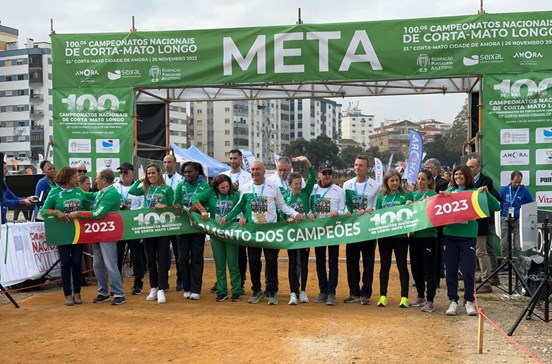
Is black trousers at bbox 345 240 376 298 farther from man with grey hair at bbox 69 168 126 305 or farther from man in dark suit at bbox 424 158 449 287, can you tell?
man with grey hair at bbox 69 168 126 305

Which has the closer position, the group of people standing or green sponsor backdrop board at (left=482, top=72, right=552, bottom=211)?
the group of people standing

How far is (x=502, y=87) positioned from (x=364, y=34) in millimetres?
2679

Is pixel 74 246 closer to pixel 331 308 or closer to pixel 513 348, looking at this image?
pixel 331 308

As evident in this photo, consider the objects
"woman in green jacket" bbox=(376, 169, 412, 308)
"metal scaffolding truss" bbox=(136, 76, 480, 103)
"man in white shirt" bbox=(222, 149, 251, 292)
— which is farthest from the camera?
"metal scaffolding truss" bbox=(136, 76, 480, 103)

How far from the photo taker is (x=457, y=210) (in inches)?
286

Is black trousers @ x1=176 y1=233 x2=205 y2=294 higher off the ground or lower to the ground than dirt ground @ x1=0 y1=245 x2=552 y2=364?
higher

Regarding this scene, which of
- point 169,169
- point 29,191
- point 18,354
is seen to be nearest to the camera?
point 18,354

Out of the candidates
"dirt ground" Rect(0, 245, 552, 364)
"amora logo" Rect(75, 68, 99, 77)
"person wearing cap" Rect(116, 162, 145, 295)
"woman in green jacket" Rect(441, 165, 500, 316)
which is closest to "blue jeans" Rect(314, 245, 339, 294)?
"dirt ground" Rect(0, 245, 552, 364)

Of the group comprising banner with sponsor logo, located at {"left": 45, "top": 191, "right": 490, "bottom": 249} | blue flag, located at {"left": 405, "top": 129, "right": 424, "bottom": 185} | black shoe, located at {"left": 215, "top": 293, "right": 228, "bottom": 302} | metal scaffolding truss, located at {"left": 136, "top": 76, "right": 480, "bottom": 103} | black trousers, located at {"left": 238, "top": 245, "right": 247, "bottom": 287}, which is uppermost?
metal scaffolding truss, located at {"left": 136, "top": 76, "right": 480, "bottom": 103}

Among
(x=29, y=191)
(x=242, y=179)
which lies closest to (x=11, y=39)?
(x=29, y=191)

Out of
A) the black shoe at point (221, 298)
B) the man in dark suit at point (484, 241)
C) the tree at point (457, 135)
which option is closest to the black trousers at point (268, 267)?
the black shoe at point (221, 298)

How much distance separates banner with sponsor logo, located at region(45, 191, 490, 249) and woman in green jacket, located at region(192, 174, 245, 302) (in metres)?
0.15

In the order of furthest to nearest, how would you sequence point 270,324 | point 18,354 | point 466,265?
point 466,265, point 270,324, point 18,354

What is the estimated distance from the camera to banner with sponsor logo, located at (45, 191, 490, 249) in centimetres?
735
